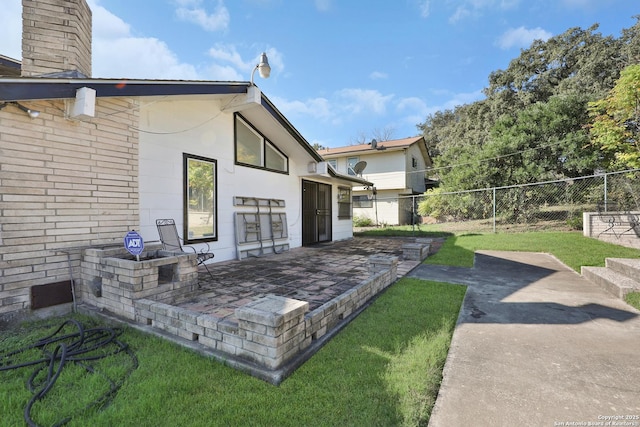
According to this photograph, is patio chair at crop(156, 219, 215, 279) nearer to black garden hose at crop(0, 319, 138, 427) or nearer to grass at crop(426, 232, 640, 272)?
black garden hose at crop(0, 319, 138, 427)

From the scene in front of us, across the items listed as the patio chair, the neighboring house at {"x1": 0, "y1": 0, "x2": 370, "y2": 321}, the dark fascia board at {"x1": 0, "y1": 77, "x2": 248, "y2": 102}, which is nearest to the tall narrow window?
the neighboring house at {"x1": 0, "y1": 0, "x2": 370, "y2": 321}

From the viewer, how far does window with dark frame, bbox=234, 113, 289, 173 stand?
6617 mm

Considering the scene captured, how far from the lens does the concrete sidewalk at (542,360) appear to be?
1.71 meters

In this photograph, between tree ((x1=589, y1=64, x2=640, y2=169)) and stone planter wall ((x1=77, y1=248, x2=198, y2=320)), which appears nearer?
stone planter wall ((x1=77, y1=248, x2=198, y2=320))

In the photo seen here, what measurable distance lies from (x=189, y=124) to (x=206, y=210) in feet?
5.53

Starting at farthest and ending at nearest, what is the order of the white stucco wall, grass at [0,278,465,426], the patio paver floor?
the white stucco wall → the patio paver floor → grass at [0,278,465,426]

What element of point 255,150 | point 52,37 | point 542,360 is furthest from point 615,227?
point 52,37

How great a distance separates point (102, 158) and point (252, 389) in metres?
3.69

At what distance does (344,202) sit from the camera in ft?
37.2

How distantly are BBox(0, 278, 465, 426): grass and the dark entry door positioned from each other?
21.3 feet

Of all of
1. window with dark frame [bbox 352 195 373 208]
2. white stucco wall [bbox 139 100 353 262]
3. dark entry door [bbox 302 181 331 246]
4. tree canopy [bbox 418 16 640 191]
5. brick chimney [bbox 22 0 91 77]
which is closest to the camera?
brick chimney [bbox 22 0 91 77]

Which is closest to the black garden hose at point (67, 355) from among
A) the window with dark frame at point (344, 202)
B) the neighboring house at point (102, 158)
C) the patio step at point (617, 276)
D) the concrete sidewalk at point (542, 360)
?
the neighboring house at point (102, 158)

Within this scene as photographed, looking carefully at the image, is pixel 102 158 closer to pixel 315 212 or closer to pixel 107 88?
pixel 107 88

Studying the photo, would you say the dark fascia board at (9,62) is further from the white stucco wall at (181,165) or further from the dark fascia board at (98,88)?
the dark fascia board at (98,88)
